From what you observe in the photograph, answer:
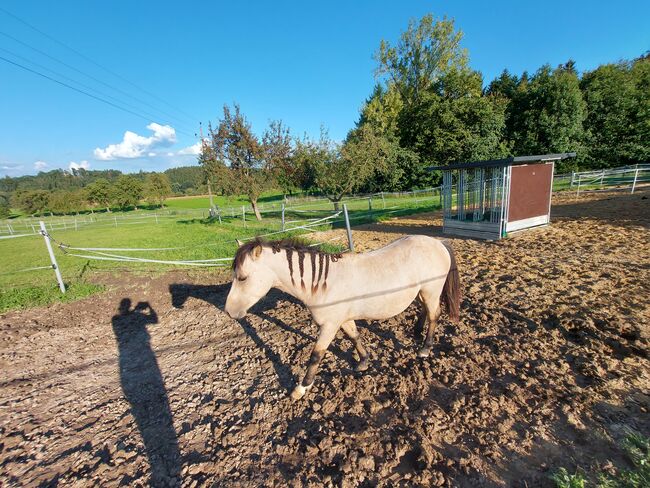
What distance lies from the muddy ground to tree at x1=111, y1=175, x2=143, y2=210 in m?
65.0

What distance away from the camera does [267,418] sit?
2543mm

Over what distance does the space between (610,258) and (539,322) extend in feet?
12.2

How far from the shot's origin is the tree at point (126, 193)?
57562mm

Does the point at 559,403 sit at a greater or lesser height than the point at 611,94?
lesser

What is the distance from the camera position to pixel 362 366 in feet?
10.2

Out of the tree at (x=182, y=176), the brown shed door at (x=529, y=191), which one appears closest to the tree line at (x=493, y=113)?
the brown shed door at (x=529, y=191)

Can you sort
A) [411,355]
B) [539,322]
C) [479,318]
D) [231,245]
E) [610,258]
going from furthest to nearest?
1. [231,245]
2. [610,258]
3. [479,318]
4. [539,322]
5. [411,355]

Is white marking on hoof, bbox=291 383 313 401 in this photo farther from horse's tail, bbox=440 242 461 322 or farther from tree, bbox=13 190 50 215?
tree, bbox=13 190 50 215

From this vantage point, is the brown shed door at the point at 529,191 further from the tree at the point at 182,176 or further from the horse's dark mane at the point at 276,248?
the tree at the point at 182,176

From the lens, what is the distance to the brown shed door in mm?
8695

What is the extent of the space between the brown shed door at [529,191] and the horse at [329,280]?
24.6ft

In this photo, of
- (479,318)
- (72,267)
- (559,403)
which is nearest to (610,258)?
(479,318)

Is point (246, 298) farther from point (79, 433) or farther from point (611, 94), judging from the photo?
point (611, 94)

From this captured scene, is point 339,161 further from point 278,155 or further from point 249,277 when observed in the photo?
point 249,277
